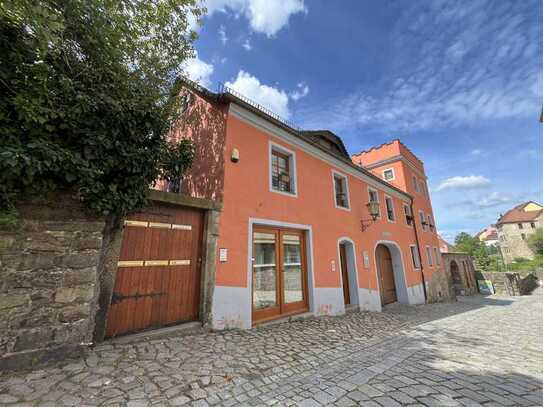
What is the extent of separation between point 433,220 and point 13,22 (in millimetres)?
21678

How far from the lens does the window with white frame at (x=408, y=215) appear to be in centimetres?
1332

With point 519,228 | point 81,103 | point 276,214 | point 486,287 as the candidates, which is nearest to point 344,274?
point 276,214

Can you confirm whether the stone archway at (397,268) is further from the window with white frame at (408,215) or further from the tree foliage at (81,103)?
the tree foliage at (81,103)

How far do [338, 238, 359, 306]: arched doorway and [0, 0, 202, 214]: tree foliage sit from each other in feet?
21.4

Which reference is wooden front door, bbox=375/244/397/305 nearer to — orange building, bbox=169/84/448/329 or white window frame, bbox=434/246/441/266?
orange building, bbox=169/84/448/329

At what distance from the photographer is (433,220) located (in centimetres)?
1753

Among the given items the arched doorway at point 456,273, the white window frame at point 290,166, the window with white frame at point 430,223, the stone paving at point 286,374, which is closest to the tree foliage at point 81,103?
the stone paving at point 286,374

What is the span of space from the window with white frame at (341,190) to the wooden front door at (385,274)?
3.66 m

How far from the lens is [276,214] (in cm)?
614

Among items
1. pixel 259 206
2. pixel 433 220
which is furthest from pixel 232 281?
pixel 433 220

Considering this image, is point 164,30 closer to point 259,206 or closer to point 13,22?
point 13,22

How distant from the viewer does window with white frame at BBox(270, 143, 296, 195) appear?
6660 mm

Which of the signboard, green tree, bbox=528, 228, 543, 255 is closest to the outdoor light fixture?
the signboard

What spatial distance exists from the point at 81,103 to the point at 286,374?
177 inches
